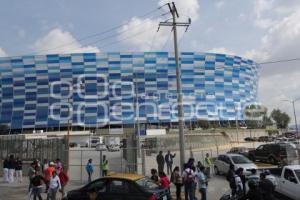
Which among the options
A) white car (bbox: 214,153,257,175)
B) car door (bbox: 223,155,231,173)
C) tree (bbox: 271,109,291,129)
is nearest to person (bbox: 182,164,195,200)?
white car (bbox: 214,153,257,175)

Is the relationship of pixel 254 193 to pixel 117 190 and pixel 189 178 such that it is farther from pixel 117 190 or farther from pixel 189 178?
pixel 189 178

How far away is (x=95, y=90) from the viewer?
105250mm

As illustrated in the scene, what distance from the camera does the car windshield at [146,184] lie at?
490 inches

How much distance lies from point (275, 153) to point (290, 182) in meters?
15.5

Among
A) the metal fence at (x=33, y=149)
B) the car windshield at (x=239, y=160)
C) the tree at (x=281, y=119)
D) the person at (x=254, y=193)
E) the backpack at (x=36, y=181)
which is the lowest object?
the person at (x=254, y=193)

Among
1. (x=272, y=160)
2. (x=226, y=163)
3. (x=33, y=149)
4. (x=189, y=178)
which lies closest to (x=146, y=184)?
(x=189, y=178)

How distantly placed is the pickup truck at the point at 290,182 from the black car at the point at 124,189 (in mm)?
5408

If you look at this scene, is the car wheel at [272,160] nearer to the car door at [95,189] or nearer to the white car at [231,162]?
the white car at [231,162]

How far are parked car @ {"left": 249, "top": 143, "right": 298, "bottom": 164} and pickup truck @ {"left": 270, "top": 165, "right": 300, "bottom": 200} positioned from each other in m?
13.0

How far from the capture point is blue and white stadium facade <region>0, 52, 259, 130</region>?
103 metres

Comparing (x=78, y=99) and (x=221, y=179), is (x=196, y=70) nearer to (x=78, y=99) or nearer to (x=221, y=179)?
(x=78, y=99)

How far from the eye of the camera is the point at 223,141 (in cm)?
7938

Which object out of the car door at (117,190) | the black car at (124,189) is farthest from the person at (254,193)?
the car door at (117,190)

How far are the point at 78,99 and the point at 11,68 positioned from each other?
2043 centimetres
